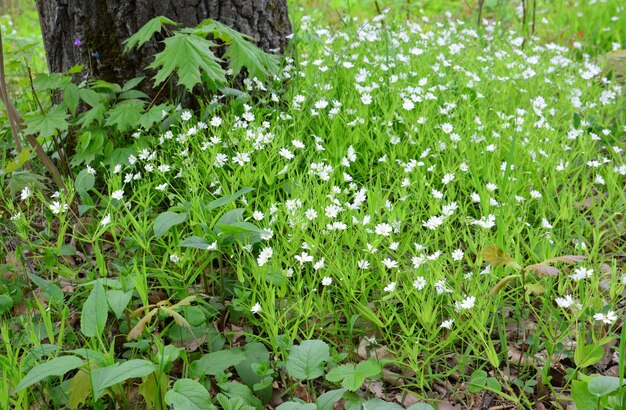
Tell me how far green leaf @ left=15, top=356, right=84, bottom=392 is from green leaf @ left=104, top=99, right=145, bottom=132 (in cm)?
126

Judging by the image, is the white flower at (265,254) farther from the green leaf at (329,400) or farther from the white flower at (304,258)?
the green leaf at (329,400)

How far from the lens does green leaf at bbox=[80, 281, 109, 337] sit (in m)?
1.74

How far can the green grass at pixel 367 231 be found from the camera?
6.19ft

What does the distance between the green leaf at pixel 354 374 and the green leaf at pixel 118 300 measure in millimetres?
676

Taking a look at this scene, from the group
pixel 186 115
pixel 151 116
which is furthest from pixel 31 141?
pixel 186 115

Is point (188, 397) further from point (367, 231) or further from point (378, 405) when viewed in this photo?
point (367, 231)

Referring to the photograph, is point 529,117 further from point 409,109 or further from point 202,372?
point 202,372

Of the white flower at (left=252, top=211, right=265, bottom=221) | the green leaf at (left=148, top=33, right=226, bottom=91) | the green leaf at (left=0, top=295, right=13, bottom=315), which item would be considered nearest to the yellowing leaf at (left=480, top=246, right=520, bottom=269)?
the white flower at (left=252, top=211, right=265, bottom=221)

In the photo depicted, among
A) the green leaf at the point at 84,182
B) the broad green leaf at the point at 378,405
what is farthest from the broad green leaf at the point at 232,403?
the green leaf at the point at 84,182

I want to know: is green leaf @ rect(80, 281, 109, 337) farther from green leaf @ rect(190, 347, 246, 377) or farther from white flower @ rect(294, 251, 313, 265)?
white flower @ rect(294, 251, 313, 265)

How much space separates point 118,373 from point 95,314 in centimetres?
31

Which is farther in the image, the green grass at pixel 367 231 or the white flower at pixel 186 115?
the white flower at pixel 186 115

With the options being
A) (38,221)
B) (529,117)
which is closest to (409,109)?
(529,117)

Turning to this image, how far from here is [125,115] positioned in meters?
2.62
